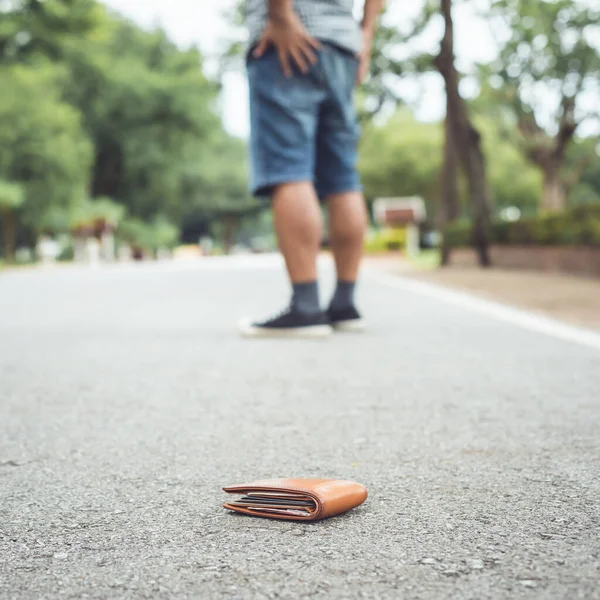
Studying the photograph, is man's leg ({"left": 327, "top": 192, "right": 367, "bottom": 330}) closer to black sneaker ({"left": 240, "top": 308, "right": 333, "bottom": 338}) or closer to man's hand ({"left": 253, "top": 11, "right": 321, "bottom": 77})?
black sneaker ({"left": 240, "top": 308, "right": 333, "bottom": 338})

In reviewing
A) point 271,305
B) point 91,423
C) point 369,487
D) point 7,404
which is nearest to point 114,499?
point 369,487

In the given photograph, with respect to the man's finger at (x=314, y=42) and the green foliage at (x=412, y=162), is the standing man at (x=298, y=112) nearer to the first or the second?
the man's finger at (x=314, y=42)

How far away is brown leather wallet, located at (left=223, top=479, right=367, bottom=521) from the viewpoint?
1.69m

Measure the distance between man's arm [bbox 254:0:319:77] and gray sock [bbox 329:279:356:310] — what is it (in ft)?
3.97

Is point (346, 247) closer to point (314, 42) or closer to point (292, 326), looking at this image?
point (292, 326)

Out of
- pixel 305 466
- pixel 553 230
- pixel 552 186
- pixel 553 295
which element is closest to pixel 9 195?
pixel 552 186

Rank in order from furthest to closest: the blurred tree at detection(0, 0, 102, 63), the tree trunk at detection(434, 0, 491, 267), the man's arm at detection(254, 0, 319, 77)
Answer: the blurred tree at detection(0, 0, 102, 63) → the tree trunk at detection(434, 0, 491, 267) → the man's arm at detection(254, 0, 319, 77)

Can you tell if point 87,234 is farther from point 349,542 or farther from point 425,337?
point 349,542

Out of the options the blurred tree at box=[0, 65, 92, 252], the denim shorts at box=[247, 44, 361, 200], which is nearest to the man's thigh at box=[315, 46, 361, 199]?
the denim shorts at box=[247, 44, 361, 200]

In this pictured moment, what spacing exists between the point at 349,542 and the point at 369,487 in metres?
0.38

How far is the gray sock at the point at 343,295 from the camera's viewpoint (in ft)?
17.9

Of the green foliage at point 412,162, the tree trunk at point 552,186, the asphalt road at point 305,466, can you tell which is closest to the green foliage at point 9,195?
the tree trunk at point 552,186

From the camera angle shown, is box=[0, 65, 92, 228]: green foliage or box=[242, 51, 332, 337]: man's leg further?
box=[0, 65, 92, 228]: green foliage

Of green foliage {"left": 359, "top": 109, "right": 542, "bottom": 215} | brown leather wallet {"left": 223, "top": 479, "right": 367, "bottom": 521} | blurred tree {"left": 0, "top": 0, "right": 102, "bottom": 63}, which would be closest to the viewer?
brown leather wallet {"left": 223, "top": 479, "right": 367, "bottom": 521}
